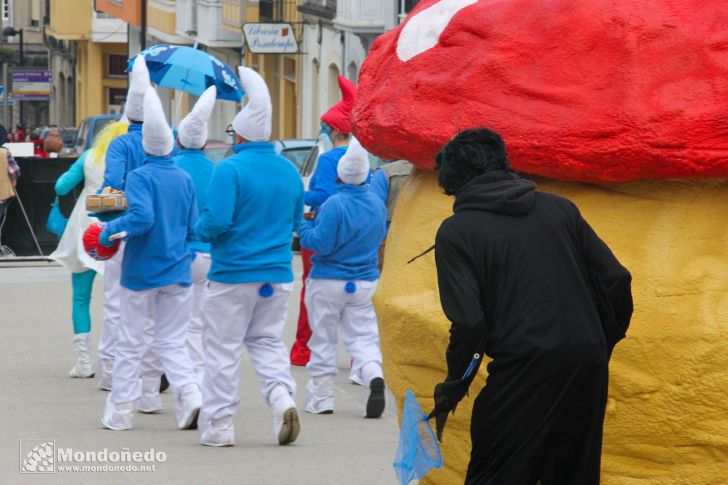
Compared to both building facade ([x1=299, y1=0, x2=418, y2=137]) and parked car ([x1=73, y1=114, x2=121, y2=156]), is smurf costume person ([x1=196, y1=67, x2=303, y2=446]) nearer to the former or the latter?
building facade ([x1=299, y1=0, x2=418, y2=137])

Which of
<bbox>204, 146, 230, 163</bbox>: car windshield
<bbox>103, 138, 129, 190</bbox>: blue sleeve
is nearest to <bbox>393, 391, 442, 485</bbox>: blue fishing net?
<bbox>103, 138, 129, 190</bbox>: blue sleeve

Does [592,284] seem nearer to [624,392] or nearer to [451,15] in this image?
[624,392]

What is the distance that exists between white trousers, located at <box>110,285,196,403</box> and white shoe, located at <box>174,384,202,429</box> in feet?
0.14

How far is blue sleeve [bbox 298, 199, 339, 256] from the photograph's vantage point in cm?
867

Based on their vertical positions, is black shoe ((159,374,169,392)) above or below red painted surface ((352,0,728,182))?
below

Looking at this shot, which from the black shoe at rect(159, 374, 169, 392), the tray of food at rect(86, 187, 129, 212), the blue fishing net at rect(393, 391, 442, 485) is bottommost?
the black shoe at rect(159, 374, 169, 392)

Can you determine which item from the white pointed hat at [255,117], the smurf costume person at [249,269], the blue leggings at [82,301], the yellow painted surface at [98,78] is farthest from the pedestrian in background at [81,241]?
the yellow painted surface at [98,78]

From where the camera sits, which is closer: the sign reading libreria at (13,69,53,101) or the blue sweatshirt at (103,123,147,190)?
the blue sweatshirt at (103,123,147,190)

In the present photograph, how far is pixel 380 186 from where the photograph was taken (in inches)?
391

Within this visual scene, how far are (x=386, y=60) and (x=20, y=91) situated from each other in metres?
42.1

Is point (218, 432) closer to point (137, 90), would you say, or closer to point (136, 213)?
point (136, 213)

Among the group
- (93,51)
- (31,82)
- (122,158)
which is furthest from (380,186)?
(93,51)

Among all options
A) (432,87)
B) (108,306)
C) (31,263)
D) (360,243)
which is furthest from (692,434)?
(31,263)

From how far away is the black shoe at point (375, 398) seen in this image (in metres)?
8.72
